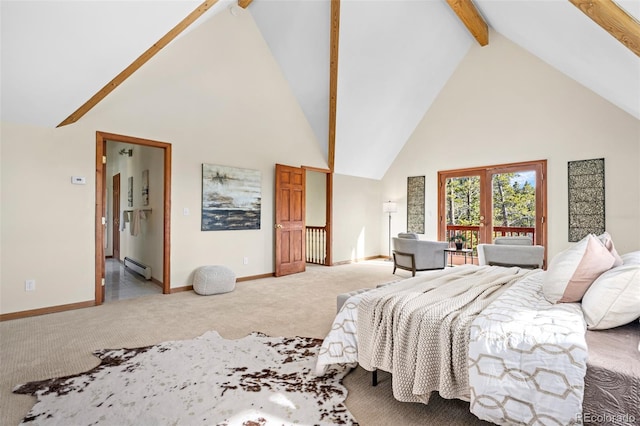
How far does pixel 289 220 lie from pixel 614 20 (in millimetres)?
4703

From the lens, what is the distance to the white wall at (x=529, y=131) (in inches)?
187

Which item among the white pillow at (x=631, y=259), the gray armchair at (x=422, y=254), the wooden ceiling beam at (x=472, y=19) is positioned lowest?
the gray armchair at (x=422, y=254)

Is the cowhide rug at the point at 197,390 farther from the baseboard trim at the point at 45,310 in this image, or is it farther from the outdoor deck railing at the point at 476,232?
the outdoor deck railing at the point at 476,232

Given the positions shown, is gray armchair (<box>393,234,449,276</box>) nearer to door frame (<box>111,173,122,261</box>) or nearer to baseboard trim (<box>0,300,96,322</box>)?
baseboard trim (<box>0,300,96,322</box>)

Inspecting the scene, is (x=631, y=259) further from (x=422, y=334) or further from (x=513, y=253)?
(x=513, y=253)

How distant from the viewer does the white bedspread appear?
3.93 feet

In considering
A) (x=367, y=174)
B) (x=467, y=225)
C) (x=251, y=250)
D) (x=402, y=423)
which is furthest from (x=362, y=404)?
(x=367, y=174)

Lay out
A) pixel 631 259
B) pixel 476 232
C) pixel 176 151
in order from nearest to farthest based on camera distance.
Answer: pixel 631 259 < pixel 176 151 < pixel 476 232

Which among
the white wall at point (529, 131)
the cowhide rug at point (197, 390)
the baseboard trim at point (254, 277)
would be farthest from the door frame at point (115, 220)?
the white wall at point (529, 131)

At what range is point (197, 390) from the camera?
1917 millimetres

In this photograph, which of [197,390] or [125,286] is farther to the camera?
[125,286]

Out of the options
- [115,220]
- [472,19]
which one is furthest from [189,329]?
[472,19]

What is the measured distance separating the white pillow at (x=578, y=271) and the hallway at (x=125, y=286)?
14.9ft

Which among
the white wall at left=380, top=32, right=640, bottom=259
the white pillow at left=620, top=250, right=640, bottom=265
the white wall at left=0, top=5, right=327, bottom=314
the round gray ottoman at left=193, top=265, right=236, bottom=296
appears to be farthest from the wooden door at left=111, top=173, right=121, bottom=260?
the white pillow at left=620, top=250, right=640, bottom=265
